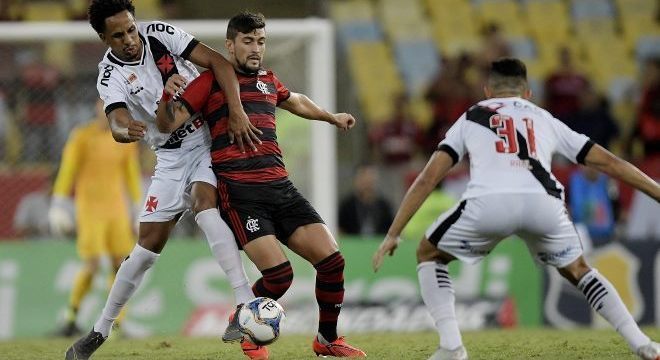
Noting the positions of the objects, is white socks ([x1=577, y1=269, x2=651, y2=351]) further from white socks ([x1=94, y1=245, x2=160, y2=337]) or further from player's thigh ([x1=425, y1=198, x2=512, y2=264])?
white socks ([x1=94, y1=245, x2=160, y2=337])

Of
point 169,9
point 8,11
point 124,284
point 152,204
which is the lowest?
point 124,284

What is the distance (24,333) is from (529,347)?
243 inches

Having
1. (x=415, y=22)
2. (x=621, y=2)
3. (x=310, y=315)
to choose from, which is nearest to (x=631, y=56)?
(x=621, y=2)

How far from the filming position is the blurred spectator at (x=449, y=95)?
16094 mm

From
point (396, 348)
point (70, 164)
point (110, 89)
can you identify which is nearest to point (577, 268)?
point (396, 348)

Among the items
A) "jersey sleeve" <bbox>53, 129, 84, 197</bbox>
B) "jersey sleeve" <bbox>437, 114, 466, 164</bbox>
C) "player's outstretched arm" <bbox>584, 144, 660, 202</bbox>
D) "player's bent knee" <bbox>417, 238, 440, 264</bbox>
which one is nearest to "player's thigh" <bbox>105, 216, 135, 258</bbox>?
"jersey sleeve" <bbox>53, 129, 84, 197</bbox>

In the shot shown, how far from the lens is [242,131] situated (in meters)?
7.61

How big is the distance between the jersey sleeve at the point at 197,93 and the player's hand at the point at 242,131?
0.23 metres

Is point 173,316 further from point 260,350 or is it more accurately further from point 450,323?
point 450,323

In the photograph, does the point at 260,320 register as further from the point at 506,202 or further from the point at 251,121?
the point at 506,202

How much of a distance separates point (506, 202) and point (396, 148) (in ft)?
28.8

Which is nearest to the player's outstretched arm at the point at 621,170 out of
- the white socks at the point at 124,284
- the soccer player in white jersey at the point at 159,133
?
the soccer player in white jersey at the point at 159,133

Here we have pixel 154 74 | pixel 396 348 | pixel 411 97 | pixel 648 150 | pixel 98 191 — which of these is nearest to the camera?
pixel 154 74

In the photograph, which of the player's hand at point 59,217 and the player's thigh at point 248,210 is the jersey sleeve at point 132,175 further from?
the player's thigh at point 248,210
